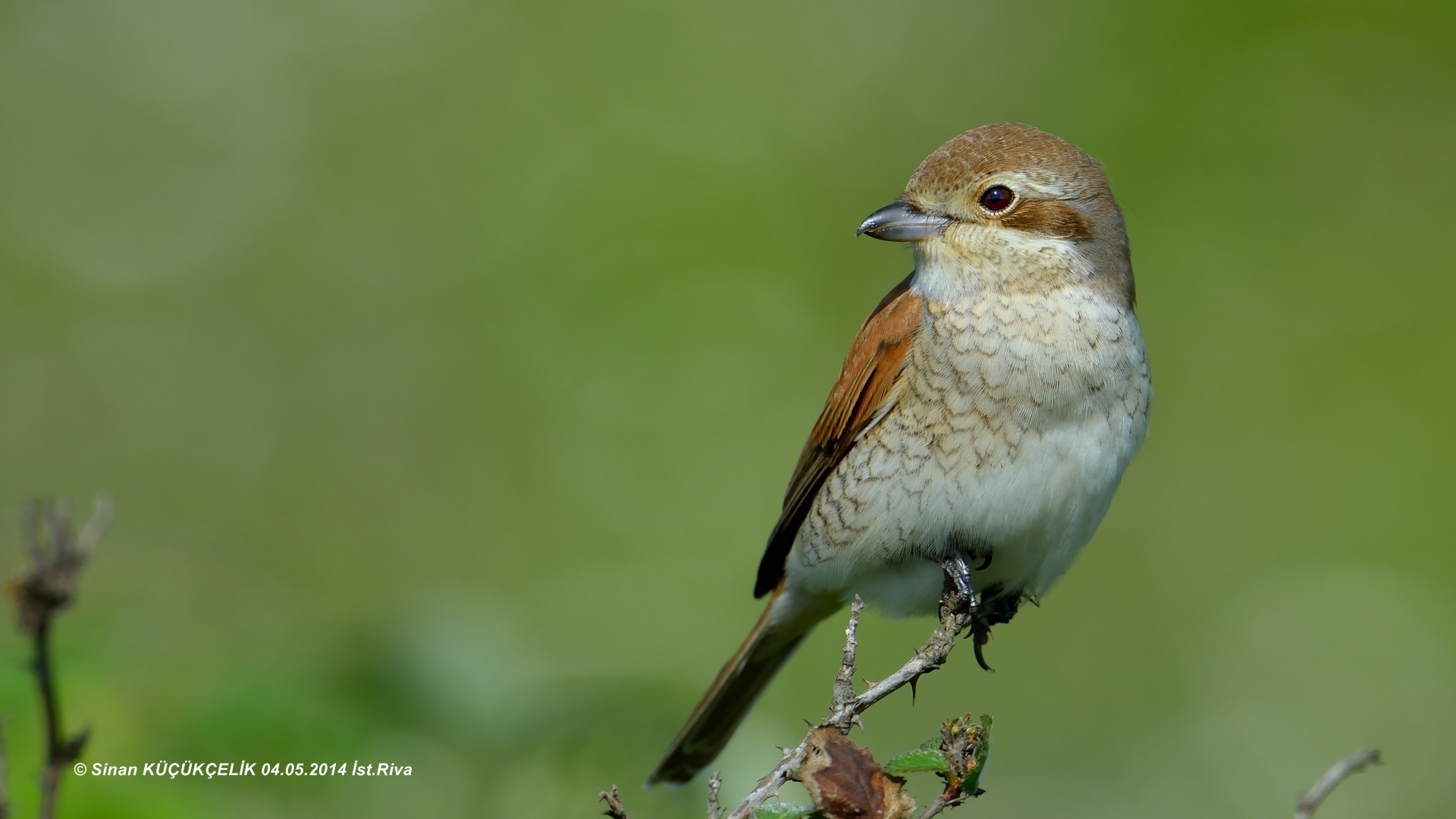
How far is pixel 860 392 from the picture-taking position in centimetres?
351

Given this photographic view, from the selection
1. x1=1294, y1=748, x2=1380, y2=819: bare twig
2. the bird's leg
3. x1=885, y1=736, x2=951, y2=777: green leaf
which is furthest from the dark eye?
x1=1294, y1=748, x2=1380, y2=819: bare twig

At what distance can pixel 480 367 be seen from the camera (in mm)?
7836

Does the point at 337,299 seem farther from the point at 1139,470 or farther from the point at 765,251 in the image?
the point at 1139,470

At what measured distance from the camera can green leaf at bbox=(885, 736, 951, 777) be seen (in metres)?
1.84

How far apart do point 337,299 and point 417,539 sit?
1.92 meters

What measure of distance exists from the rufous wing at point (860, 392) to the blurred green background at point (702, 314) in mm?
1801

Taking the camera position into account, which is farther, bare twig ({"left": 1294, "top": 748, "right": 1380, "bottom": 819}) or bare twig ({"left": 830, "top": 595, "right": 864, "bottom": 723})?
bare twig ({"left": 830, "top": 595, "right": 864, "bottom": 723})

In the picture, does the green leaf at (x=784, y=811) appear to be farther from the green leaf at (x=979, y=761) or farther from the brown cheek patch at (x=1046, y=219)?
the brown cheek patch at (x=1046, y=219)

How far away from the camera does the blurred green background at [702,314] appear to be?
6.19m

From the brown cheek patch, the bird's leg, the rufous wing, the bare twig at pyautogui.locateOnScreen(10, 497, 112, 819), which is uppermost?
the brown cheek patch

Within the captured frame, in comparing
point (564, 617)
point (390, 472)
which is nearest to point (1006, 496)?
point (564, 617)

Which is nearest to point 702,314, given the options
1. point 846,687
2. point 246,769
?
point 246,769

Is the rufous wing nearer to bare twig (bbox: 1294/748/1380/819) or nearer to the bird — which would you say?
the bird

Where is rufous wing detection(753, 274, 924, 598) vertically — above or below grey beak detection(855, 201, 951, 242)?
below
